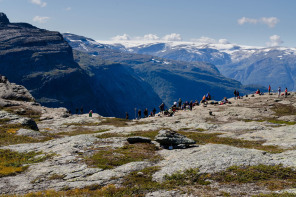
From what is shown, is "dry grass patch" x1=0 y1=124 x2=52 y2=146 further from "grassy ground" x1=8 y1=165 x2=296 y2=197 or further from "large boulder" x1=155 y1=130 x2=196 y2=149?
"grassy ground" x1=8 y1=165 x2=296 y2=197

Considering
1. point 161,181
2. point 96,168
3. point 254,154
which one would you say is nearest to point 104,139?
point 96,168

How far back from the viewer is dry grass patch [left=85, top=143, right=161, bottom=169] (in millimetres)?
28219

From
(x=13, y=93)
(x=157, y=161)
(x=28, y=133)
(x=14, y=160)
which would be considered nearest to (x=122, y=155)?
(x=157, y=161)

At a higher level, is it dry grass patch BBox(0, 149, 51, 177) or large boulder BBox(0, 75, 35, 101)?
large boulder BBox(0, 75, 35, 101)

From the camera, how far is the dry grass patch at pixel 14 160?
1039 inches

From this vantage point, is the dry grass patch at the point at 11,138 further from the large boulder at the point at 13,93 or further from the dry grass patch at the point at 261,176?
the large boulder at the point at 13,93

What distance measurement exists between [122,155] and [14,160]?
13650 mm

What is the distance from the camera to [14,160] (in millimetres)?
30562

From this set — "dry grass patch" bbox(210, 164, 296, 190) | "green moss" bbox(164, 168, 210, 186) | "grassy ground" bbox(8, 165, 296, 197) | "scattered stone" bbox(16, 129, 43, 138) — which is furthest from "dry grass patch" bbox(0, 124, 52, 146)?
"dry grass patch" bbox(210, 164, 296, 190)

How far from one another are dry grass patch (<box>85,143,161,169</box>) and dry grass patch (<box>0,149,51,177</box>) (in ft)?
23.3

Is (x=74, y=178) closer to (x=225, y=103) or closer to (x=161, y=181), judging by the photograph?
(x=161, y=181)

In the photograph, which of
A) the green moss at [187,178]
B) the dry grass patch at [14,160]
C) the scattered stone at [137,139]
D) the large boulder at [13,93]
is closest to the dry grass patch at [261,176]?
the green moss at [187,178]

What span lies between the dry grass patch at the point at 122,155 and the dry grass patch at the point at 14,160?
710 cm

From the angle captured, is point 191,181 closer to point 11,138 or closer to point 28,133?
point 11,138
